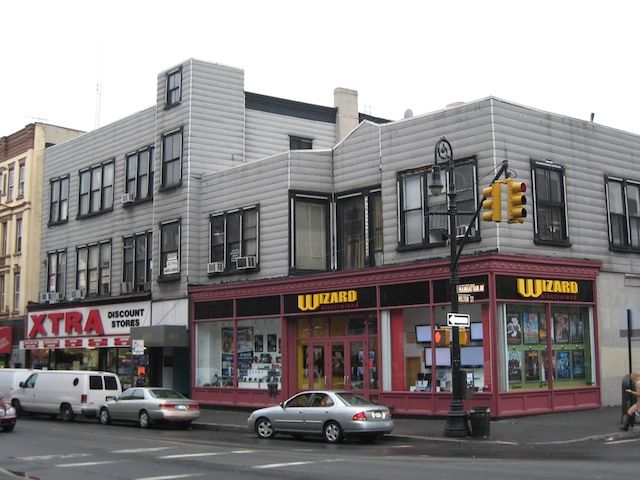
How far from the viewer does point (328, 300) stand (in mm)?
27875

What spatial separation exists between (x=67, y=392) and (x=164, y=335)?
432cm

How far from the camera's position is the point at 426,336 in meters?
25.2

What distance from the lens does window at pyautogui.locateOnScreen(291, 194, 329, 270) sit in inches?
1169

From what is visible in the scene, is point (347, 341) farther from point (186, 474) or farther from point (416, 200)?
point (186, 474)

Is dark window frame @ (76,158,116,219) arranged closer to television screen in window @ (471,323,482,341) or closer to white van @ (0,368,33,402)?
white van @ (0,368,33,402)

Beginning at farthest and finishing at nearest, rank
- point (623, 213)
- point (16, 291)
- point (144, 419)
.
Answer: point (16, 291), point (623, 213), point (144, 419)

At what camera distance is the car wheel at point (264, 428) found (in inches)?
884

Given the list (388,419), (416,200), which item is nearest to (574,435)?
(388,419)

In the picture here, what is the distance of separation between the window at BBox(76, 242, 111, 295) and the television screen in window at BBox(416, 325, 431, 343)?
18.4m

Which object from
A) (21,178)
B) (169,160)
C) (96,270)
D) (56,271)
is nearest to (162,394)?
(169,160)

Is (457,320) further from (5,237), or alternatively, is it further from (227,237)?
(5,237)

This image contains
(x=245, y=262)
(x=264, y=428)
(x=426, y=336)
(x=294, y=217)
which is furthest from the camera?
(x=245, y=262)

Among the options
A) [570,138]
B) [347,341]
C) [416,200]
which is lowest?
[347,341]

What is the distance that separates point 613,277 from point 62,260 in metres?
27.7
